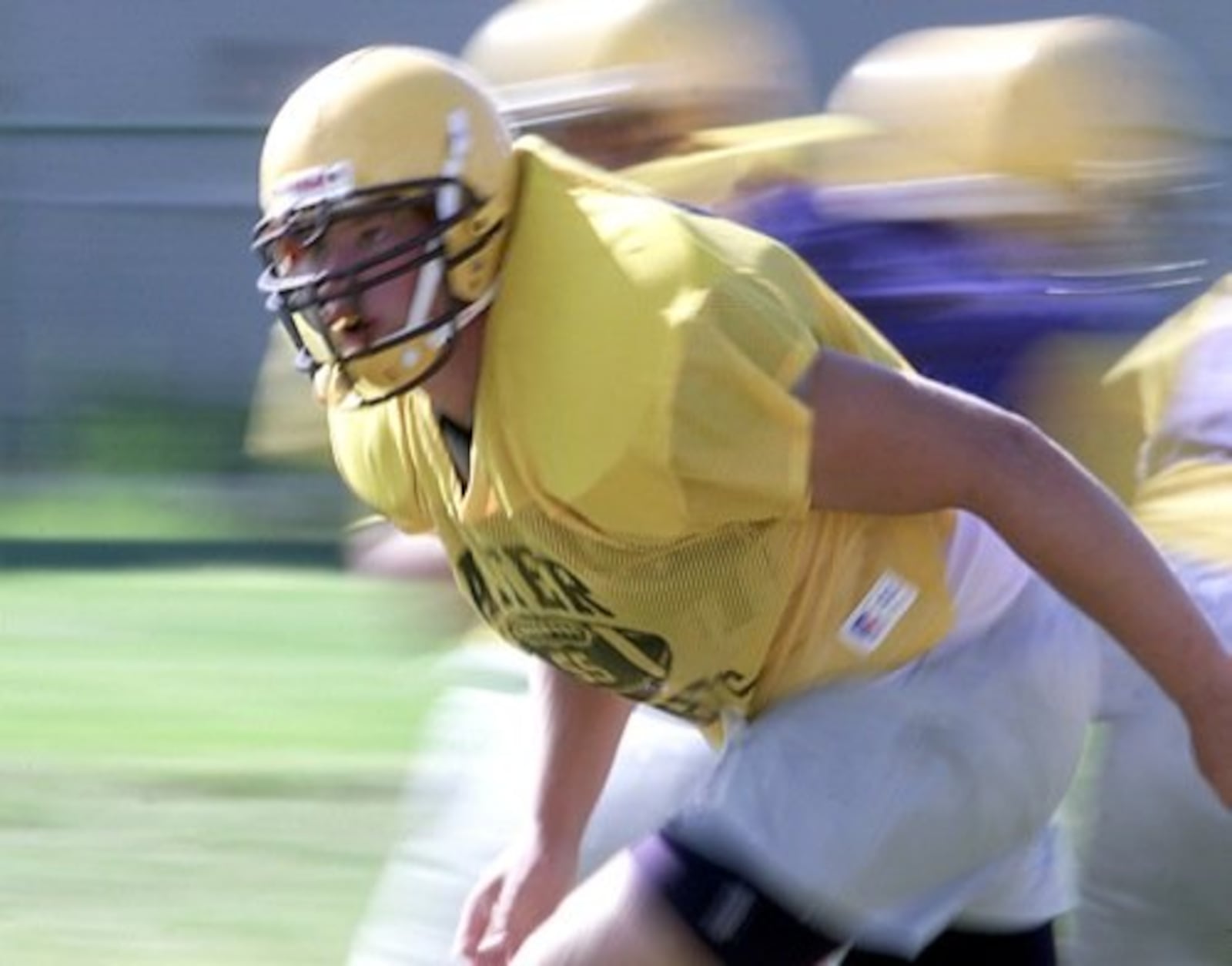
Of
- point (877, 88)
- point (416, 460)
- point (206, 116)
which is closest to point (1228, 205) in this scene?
point (206, 116)

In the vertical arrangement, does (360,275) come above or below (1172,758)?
above

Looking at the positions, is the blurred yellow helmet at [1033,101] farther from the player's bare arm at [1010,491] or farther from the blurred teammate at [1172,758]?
the player's bare arm at [1010,491]

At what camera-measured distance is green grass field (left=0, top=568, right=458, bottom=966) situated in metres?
5.33

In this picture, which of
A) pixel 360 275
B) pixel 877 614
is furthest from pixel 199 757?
pixel 360 275

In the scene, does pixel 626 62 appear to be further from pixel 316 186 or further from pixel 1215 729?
pixel 1215 729

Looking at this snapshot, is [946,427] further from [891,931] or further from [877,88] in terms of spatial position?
[877,88]

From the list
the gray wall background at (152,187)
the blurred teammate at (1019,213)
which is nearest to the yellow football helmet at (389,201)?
the blurred teammate at (1019,213)

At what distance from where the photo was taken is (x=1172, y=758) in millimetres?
3975

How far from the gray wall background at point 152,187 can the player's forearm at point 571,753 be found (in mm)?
7148

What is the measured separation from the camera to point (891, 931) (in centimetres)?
334

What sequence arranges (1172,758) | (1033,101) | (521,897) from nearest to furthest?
(521,897), (1172,758), (1033,101)

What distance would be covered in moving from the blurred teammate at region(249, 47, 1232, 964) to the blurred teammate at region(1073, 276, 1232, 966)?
0.54 metres

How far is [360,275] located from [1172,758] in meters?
1.35

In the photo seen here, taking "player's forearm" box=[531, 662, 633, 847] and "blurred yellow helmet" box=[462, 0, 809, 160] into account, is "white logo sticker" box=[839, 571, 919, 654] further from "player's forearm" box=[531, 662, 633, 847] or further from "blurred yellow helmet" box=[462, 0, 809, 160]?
"blurred yellow helmet" box=[462, 0, 809, 160]
